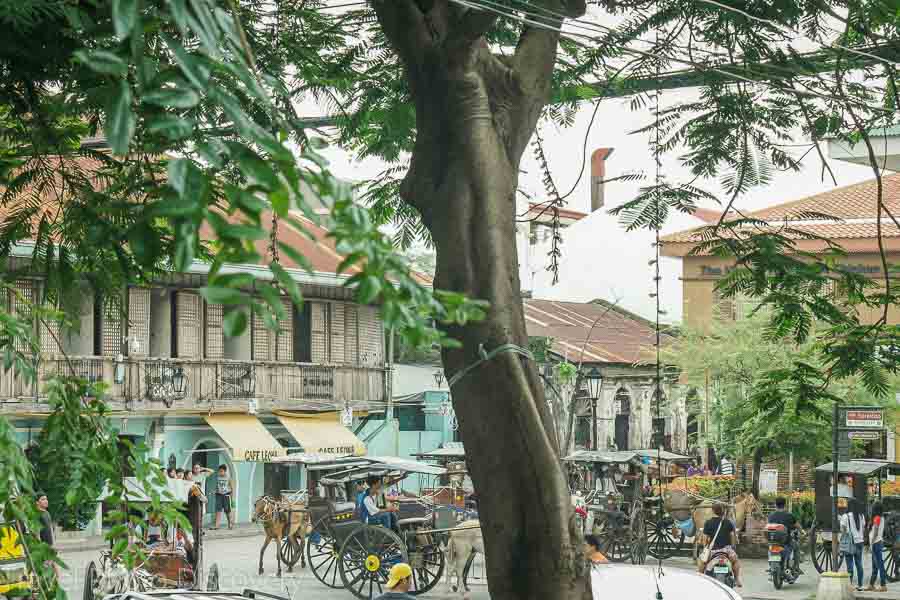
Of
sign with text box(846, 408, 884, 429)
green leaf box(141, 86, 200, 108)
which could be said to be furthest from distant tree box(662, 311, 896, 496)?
green leaf box(141, 86, 200, 108)

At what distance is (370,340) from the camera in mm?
41062

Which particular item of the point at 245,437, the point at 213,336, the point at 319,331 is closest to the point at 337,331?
the point at 319,331

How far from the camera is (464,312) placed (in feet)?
9.59

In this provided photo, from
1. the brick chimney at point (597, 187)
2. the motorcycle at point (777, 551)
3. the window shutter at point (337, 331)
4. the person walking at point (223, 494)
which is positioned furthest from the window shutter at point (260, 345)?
the brick chimney at point (597, 187)

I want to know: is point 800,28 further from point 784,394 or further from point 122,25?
point 122,25

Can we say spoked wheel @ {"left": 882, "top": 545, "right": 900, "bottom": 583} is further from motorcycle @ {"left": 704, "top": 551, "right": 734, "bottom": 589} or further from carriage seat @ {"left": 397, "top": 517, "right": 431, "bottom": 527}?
carriage seat @ {"left": 397, "top": 517, "right": 431, "bottom": 527}

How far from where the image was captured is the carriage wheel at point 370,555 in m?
20.0

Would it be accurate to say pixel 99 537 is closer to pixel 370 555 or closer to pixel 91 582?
pixel 370 555

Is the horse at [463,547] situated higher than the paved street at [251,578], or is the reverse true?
the horse at [463,547]

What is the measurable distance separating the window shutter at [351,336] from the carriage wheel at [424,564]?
18.9 meters

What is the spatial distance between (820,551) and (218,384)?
16.6 m

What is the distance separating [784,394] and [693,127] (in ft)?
6.92

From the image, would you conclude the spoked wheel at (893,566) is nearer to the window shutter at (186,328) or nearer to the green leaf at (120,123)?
the window shutter at (186,328)

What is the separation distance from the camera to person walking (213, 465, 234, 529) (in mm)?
33312
